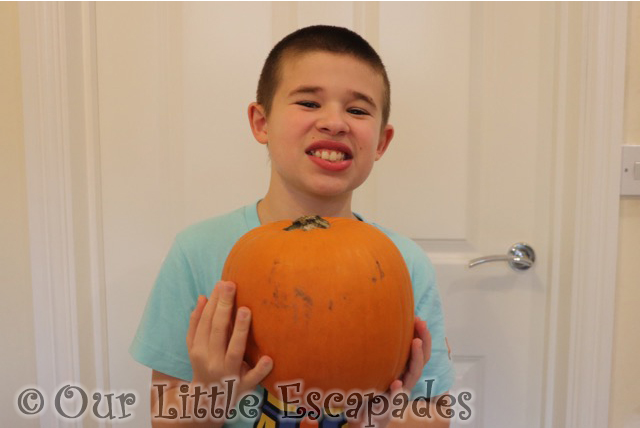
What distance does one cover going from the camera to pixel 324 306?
478mm

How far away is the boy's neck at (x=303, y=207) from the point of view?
0.74 meters

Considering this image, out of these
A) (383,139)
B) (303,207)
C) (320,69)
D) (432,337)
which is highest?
(320,69)

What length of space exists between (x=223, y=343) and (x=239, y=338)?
0.10 feet

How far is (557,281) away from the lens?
1.13 m

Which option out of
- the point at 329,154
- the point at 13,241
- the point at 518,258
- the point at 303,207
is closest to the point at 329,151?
the point at 329,154

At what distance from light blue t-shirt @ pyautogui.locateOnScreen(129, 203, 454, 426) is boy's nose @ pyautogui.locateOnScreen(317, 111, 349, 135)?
24 cm

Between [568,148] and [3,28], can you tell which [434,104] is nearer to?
[568,148]

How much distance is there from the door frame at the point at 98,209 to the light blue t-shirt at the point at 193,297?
500 mm

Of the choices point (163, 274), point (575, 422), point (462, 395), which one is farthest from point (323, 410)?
point (575, 422)

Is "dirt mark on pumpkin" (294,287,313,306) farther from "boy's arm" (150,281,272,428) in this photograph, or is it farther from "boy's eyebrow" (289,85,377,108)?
"boy's eyebrow" (289,85,377,108)

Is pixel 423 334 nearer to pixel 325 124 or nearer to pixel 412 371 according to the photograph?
pixel 412 371

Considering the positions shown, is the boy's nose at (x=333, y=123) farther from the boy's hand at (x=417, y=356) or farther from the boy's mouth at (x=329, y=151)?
the boy's hand at (x=417, y=356)

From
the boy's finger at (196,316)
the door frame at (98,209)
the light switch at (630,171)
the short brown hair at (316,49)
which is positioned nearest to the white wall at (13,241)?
the door frame at (98,209)

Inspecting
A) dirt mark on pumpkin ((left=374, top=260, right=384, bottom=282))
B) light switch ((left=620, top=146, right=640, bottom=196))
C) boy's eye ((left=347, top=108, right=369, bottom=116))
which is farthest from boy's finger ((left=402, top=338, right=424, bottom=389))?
light switch ((left=620, top=146, right=640, bottom=196))
